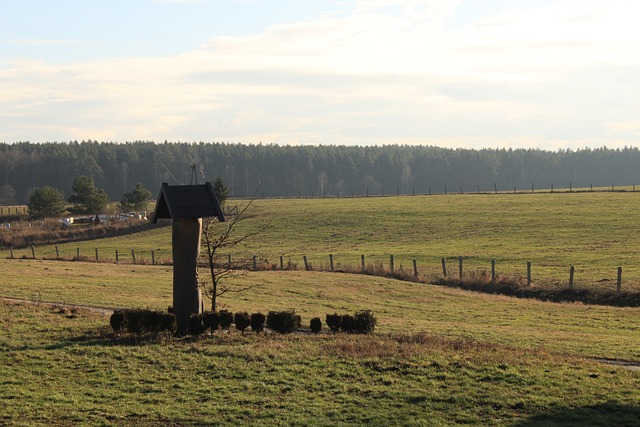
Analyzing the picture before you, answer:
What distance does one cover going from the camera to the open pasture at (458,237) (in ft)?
177

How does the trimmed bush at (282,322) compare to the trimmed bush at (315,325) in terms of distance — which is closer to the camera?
the trimmed bush at (282,322)

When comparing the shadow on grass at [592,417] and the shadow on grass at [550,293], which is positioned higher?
the shadow on grass at [592,417]

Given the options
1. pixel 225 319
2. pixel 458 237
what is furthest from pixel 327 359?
pixel 458 237

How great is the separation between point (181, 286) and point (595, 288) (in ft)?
81.0

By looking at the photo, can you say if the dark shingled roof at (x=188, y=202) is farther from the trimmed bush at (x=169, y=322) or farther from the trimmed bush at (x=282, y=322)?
the trimmed bush at (x=282, y=322)

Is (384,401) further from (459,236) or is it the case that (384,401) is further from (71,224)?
(71,224)

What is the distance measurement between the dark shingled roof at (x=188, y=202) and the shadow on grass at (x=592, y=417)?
12097 millimetres

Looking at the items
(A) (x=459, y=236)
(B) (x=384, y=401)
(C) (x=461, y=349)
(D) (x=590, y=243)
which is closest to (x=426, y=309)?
(C) (x=461, y=349)

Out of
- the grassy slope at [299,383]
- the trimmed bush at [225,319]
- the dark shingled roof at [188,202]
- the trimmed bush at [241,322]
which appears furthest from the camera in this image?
the trimmed bush at [241,322]

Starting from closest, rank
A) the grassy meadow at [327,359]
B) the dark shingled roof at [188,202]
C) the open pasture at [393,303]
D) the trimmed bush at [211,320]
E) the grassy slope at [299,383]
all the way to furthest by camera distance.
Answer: the grassy slope at [299,383], the grassy meadow at [327,359], the trimmed bush at [211,320], the dark shingled roof at [188,202], the open pasture at [393,303]

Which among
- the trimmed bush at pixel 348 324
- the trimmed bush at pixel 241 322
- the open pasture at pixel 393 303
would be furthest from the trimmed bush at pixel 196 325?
the open pasture at pixel 393 303

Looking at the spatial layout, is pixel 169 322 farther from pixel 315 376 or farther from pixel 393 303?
pixel 393 303

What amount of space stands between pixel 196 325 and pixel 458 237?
50467mm

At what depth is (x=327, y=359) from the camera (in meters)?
21.7
